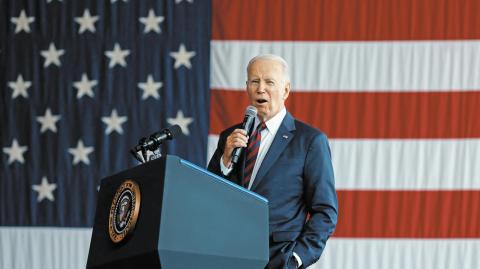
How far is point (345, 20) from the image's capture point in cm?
446

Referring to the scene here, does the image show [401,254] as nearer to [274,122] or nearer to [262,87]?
[274,122]

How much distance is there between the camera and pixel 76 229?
4480 millimetres

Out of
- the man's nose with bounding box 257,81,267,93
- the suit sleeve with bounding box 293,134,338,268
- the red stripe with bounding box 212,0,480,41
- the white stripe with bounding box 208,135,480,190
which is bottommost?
the white stripe with bounding box 208,135,480,190

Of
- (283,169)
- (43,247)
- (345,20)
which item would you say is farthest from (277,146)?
(43,247)

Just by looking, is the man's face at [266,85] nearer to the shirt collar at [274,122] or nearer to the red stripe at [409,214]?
the shirt collar at [274,122]

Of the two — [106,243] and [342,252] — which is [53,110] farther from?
[106,243]

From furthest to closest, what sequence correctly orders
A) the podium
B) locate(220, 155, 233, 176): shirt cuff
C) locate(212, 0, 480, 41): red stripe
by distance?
locate(212, 0, 480, 41): red stripe → locate(220, 155, 233, 176): shirt cuff → the podium

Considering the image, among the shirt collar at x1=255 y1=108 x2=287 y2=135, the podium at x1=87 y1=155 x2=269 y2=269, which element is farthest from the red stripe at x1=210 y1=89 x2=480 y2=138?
the podium at x1=87 y1=155 x2=269 y2=269

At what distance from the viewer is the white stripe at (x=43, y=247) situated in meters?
4.47

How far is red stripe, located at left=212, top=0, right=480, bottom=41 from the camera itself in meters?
4.40

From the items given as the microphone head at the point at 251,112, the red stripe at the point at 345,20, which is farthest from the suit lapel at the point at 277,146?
the red stripe at the point at 345,20

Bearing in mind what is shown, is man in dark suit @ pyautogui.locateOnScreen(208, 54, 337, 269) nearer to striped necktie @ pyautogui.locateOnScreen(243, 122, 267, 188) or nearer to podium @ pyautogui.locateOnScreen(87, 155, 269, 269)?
striped necktie @ pyautogui.locateOnScreen(243, 122, 267, 188)

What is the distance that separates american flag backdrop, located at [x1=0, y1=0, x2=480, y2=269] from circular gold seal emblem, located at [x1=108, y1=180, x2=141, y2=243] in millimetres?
2654

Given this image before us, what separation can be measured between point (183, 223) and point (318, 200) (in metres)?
0.83
